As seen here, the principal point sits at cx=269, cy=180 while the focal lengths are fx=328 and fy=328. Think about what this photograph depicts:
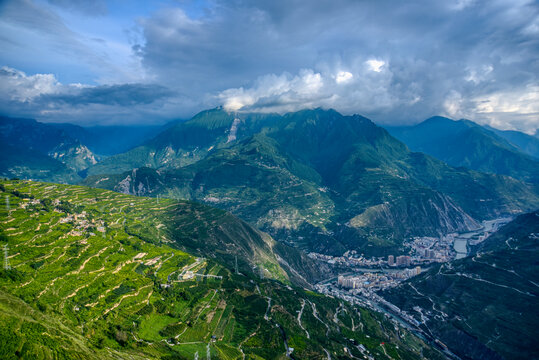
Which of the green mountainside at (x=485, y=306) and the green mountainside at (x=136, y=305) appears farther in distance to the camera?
the green mountainside at (x=485, y=306)

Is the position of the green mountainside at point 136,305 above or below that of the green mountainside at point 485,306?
above

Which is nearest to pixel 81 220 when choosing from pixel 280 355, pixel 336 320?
pixel 280 355

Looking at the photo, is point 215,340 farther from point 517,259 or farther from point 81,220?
point 517,259

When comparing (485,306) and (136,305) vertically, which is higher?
(136,305)

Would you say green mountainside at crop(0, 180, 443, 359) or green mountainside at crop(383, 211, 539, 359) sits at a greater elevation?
green mountainside at crop(0, 180, 443, 359)

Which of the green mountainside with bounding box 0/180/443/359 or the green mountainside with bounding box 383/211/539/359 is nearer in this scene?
the green mountainside with bounding box 0/180/443/359
